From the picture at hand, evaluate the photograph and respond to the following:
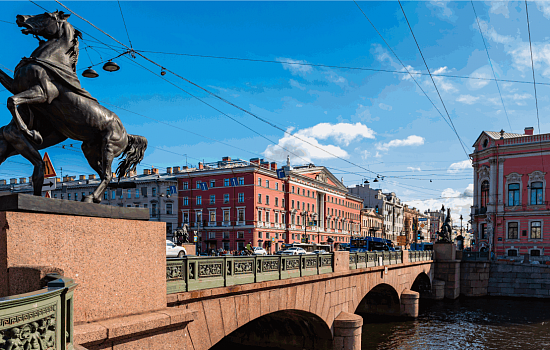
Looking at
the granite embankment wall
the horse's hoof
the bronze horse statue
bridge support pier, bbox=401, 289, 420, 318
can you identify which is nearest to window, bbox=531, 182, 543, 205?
the granite embankment wall

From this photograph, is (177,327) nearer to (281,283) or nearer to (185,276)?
(185,276)

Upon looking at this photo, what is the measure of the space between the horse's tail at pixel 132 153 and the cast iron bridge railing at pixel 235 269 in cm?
185

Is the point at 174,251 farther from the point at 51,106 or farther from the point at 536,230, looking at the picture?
the point at 536,230

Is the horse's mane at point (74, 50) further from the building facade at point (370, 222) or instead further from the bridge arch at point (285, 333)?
the building facade at point (370, 222)

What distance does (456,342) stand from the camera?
20.7 meters

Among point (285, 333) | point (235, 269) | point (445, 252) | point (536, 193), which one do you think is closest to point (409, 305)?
point (285, 333)

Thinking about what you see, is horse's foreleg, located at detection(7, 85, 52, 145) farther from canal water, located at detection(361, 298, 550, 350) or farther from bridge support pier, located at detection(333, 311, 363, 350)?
canal water, located at detection(361, 298, 550, 350)

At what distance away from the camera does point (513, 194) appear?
46375mm

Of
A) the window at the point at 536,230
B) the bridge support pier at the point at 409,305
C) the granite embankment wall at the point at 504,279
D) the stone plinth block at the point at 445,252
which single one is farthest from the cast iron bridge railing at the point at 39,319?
the window at the point at 536,230

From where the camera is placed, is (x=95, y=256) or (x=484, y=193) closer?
(x=95, y=256)

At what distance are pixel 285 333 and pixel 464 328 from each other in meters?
12.6

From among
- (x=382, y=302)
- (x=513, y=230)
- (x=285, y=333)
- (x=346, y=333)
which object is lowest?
(x=382, y=302)

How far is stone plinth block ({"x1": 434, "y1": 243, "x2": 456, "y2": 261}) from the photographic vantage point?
3569 centimetres

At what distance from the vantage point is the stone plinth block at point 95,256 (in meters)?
4.61
